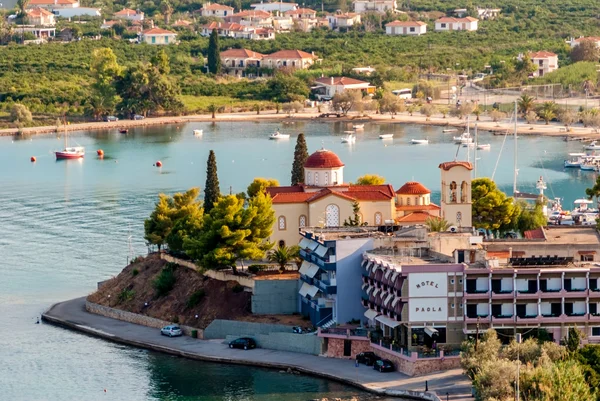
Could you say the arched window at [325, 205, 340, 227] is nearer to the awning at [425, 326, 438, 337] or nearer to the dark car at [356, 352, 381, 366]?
the dark car at [356, 352, 381, 366]

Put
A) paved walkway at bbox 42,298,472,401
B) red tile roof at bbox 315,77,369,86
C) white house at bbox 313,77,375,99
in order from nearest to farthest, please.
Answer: paved walkway at bbox 42,298,472,401 → white house at bbox 313,77,375,99 → red tile roof at bbox 315,77,369,86

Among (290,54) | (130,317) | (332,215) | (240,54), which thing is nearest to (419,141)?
(290,54)

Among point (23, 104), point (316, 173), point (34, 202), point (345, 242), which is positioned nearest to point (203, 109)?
point (23, 104)

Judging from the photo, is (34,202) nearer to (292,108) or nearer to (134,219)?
(134,219)

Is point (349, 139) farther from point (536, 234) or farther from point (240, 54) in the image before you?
point (536, 234)

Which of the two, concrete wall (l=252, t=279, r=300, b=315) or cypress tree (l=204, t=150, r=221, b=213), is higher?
cypress tree (l=204, t=150, r=221, b=213)

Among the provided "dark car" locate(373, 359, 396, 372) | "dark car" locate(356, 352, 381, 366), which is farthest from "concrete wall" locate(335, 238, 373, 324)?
"dark car" locate(373, 359, 396, 372)

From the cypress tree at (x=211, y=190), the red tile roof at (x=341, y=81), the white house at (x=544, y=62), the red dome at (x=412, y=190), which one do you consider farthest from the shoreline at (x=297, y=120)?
the cypress tree at (x=211, y=190)

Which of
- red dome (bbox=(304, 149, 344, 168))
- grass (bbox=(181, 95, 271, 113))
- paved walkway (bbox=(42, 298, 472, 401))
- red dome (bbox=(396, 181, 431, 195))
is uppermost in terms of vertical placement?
red dome (bbox=(304, 149, 344, 168))
